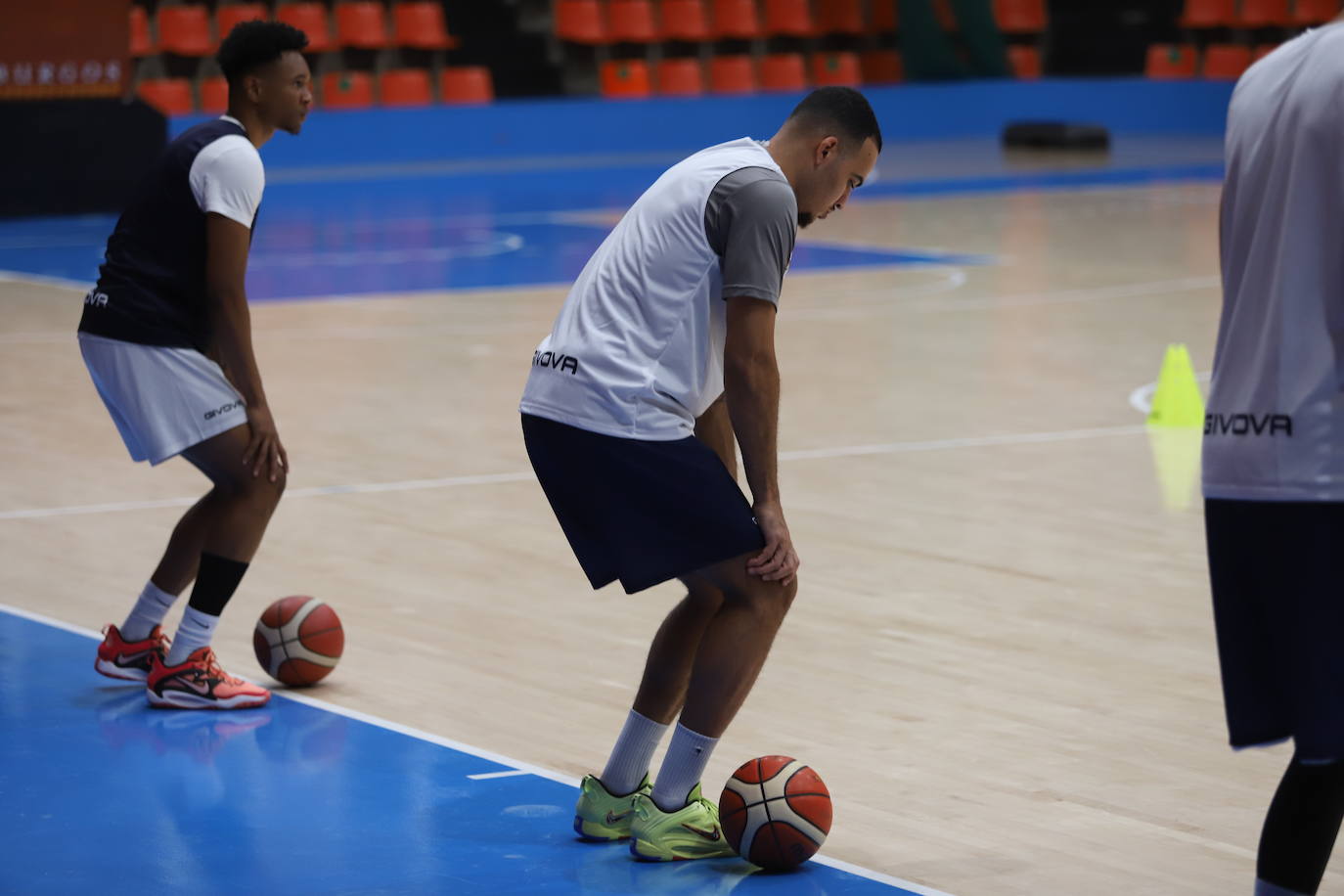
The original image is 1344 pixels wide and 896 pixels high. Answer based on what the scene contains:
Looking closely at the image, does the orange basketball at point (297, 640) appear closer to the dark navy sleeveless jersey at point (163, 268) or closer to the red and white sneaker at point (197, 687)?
the red and white sneaker at point (197, 687)

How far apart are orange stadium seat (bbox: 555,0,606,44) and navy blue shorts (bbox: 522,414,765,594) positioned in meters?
22.8

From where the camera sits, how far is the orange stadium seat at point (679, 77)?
27.4 m

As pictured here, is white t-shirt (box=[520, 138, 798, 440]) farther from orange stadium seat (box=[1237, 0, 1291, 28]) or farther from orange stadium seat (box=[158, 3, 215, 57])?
orange stadium seat (box=[1237, 0, 1291, 28])

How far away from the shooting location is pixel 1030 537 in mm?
7707

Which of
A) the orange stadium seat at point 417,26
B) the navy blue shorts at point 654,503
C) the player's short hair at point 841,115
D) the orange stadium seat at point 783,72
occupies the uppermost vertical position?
the player's short hair at point 841,115

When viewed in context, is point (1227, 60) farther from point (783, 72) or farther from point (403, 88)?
point (403, 88)

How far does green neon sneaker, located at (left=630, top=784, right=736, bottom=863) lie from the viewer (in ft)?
14.8

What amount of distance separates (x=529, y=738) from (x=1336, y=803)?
2.45 metres

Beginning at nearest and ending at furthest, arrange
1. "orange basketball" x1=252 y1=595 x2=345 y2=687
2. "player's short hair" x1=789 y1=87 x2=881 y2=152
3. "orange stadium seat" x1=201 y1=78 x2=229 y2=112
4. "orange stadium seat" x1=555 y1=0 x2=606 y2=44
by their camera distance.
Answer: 1. "player's short hair" x1=789 y1=87 x2=881 y2=152
2. "orange basketball" x1=252 y1=595 x2=345 y2=687
3. "orange stadium seat" x1=201 y1=78 x2=229 y2=112
4. "orange stadium seat" x1=555 y1=0 x2=606 y2=44

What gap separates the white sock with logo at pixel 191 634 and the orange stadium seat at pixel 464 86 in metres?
20.6

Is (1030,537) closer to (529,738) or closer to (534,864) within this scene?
(529,738)

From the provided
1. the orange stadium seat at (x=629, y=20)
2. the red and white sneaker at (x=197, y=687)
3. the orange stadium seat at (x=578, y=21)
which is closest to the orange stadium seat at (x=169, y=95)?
the orange stadium seat at (x=578, y=21)

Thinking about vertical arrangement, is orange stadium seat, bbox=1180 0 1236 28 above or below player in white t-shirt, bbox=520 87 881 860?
below

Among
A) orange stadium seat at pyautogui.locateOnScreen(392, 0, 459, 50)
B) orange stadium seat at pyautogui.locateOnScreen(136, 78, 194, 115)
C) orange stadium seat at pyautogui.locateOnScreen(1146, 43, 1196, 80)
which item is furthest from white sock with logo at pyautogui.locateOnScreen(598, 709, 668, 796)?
orange stadium seat at pyautogui.locateOnScreen(1146, 43, 1196, 80)
